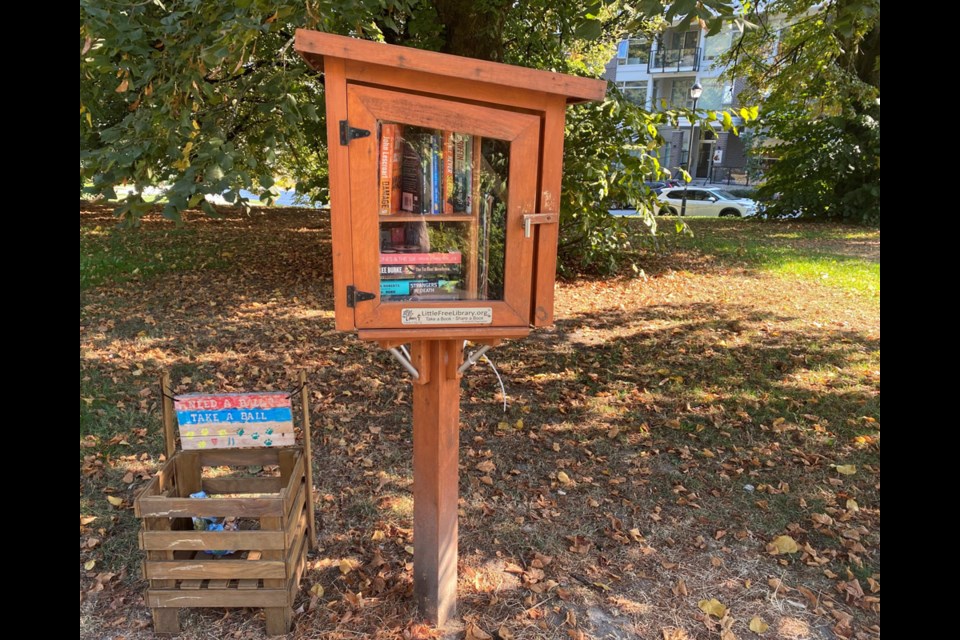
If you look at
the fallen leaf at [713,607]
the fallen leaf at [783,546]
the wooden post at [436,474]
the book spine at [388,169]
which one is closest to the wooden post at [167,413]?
the wooden post at [436,474]

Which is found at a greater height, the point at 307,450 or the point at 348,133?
the point at 348,133

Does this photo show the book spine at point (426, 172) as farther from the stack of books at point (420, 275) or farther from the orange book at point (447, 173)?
the stack of books at point (420, 275)

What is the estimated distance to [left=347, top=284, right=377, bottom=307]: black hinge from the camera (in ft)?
7.14

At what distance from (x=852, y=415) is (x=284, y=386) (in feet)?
14.8

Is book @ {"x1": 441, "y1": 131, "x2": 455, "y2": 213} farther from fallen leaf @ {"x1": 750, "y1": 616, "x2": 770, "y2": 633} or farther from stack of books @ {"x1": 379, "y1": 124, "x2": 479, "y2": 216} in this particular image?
fallen leaf @ {"x1": 750, "y1": 616, "x2": 770, "y2": 633}

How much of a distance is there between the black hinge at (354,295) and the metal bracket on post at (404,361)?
0.92 ft

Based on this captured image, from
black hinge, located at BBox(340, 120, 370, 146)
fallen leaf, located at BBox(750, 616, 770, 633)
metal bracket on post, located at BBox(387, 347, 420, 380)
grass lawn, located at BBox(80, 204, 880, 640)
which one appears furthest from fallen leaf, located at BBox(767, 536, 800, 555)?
black hinge, located at BBox(340, 120, 370, 146)

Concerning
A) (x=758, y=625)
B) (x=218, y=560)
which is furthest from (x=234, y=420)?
(x=758, y=625)

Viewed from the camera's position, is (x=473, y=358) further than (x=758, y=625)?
No

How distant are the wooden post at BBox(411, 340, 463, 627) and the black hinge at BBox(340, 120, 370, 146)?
0.81 meters

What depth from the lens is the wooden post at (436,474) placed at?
8.36ft

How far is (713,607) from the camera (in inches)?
118

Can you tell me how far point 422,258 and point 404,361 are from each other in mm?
441

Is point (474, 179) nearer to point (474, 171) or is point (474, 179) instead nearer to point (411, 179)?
point (474, 171)
